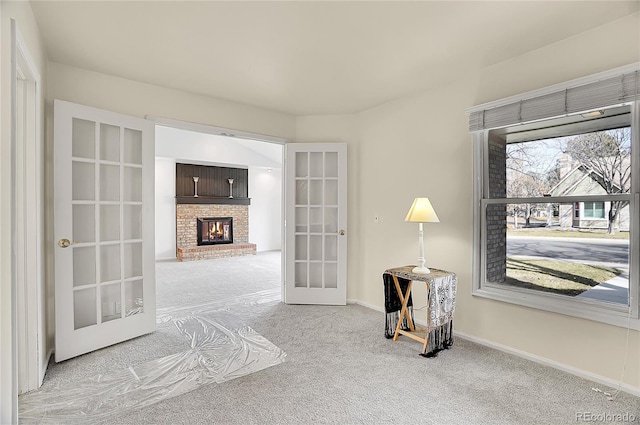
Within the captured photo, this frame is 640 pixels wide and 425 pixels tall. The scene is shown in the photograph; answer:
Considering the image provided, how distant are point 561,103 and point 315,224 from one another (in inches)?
109

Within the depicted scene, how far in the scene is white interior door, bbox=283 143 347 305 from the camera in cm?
410

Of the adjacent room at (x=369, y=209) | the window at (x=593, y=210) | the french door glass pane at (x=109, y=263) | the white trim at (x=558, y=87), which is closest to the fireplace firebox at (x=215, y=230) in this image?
the adjacent room at (x=369, y=209)

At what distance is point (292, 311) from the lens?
3.85 m

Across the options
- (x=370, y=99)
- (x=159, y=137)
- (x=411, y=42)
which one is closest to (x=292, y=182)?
(x=370, y=99)

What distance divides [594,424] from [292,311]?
9.06 ft

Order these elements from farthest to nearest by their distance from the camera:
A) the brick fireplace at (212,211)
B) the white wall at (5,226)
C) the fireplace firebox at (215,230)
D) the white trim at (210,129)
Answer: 1. the fireplace firebox at (215,230)
2. the brick fireplace at (212,211)
3. the white trim at (210,129)
4. the white wall at (5,226)

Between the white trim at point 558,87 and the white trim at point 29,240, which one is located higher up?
the white trim at point 558,87

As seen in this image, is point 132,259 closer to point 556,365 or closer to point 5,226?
point 5,226

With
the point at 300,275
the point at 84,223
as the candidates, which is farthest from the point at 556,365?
the point at 84,223

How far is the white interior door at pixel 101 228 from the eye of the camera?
8.48 feet

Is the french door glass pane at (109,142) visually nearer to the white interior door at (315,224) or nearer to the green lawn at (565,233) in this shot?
the white interior door at (315,224)

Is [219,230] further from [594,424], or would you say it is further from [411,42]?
[594,424]

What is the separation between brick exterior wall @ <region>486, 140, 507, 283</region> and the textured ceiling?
80cm
